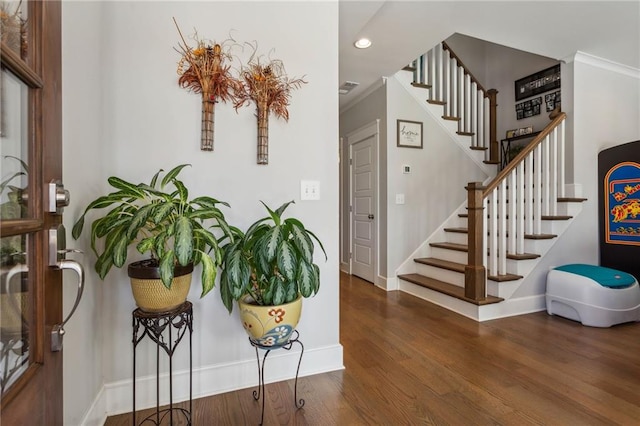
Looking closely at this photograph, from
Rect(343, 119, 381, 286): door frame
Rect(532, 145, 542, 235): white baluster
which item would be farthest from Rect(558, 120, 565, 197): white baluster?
Rect(343, 119, 381, 286): door frame

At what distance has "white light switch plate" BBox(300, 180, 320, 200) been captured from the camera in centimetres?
186

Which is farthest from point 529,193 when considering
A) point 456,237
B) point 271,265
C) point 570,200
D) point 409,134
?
Result: point 271,265

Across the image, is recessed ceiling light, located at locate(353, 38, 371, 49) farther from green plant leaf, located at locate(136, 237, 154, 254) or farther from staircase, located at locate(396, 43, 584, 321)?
green plant leaf, located at locate(136, 237, 154, 254)

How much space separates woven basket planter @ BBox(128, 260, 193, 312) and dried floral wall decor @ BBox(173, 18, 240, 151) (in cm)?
70

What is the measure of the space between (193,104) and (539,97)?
179 inches

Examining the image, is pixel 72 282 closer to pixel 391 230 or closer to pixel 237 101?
pixel 237 101

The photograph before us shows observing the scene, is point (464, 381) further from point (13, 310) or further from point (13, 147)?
point (13, 147)

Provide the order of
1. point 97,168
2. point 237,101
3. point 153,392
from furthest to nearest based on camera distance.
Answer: point 237,101 → point 153,392 → point 97,168

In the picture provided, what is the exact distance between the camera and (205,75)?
1623 mm

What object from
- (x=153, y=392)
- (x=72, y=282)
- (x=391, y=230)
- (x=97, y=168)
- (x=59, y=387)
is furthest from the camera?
(x=391, y=230)

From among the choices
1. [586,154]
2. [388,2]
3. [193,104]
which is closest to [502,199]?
[586,154]

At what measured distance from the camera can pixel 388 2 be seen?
2.39 metres

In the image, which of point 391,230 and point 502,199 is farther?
point 391,230

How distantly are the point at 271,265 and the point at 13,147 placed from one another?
897mm
